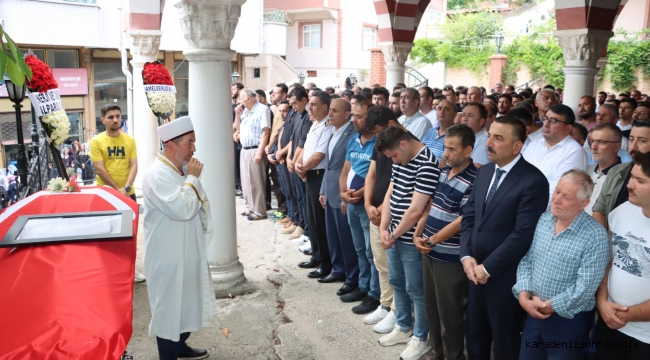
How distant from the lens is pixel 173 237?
3.99 metres

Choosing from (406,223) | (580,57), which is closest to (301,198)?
(406,223)

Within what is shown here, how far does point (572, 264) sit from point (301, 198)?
187 inches

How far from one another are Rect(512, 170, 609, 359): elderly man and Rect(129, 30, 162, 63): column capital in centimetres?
760

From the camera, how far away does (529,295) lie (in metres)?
3.34

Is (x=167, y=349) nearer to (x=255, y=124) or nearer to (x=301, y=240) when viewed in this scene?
(x=301, y=240)

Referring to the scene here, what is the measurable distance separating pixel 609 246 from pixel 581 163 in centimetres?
166

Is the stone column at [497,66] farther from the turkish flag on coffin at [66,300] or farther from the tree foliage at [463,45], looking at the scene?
the turkish flag on coffin at [66,300]

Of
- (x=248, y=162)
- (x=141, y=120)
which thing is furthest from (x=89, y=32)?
(x=248, y=162)

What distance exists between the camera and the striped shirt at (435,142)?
18.4 ft

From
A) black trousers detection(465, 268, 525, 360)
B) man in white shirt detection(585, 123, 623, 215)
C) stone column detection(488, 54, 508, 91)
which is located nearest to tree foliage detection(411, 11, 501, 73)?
stone column detection(488, 54, 508, 91)

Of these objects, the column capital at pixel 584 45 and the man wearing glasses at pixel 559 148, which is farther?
the column capital at pixel 584 45

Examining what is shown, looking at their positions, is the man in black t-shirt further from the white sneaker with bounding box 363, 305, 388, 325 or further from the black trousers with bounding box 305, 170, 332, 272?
the black trousers with bounding box 305, 170, 332, 272

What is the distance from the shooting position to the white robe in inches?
152

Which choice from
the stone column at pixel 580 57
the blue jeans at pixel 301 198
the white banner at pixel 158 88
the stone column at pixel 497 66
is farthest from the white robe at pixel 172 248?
the stone column at pixel 497 66
